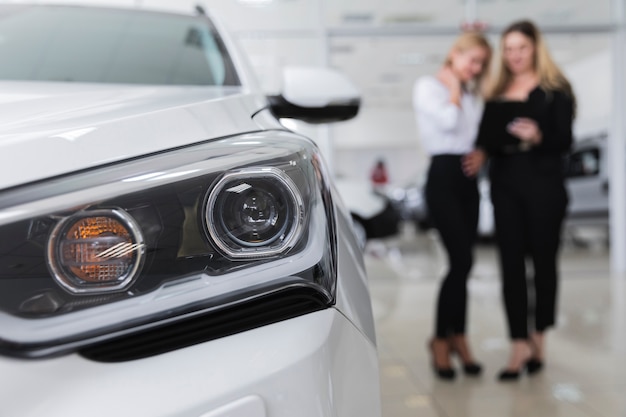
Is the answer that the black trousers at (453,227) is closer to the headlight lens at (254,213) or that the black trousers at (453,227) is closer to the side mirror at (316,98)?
the side mirror at (316,98)

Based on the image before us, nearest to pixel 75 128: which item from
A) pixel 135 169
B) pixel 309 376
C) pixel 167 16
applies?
pixel 135 169

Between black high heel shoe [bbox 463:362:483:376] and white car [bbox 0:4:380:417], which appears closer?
white car [bbox 0:4:380:417]

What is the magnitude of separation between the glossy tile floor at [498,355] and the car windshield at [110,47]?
0.95 m

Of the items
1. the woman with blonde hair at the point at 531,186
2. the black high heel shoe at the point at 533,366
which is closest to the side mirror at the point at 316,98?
the woman with blonde hair at the point at 531,186

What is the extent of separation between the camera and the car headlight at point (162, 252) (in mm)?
614

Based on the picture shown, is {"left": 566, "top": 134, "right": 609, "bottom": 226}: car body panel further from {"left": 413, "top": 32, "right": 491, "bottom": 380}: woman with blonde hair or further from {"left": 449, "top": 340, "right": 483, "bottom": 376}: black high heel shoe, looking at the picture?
{"left": 449, "top": 340, "right": 483, "bottom": 376}: black high heel shoe

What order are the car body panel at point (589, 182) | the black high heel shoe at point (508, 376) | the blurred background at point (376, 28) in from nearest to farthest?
the black high heel shoe at point (508, 376)
the blurred background at point (376, 28)
the car body panel at point (589, 182)

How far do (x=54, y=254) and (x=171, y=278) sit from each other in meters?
0.12

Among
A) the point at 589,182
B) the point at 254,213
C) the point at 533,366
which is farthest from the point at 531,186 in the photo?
the point at 589,182

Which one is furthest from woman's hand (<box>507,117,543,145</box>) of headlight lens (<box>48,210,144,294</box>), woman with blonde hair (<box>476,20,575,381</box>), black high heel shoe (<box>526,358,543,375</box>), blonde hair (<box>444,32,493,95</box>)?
headlight lens (<box>48,210,144,294</box>)

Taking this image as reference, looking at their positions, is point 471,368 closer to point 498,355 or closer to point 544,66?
point 498,355

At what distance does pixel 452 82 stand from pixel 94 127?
6.77ft

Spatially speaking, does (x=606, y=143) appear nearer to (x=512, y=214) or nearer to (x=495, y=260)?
(x=495, y=260)

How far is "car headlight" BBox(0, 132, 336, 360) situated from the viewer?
2.02ft
